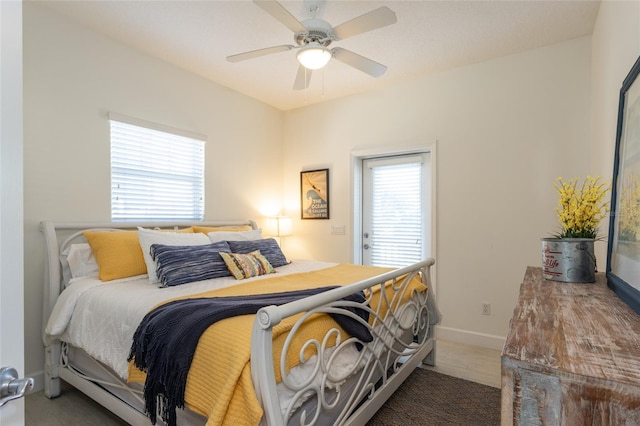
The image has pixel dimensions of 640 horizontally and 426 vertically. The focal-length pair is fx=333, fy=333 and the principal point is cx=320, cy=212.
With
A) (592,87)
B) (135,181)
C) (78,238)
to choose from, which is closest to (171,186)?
(135,181)

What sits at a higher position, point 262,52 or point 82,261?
point 262,52

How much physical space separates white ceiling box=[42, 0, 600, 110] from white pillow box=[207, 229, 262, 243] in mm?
1625

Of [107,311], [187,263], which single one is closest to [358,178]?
[187,263]

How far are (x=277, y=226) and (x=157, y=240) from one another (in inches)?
74.4

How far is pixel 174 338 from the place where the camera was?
1389mm

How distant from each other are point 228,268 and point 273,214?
75.8 inches

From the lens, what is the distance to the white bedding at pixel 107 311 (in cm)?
174

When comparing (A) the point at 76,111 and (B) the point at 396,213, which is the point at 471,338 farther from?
(A) the point at 76,111

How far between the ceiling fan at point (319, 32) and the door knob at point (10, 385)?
184cm

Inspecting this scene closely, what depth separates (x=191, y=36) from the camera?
8.96 feet

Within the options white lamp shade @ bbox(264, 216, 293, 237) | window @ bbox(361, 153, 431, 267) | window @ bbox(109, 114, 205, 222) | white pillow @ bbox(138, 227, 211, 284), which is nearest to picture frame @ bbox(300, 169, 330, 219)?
white lamp shade @ bbox(264, 216, 293, 237)

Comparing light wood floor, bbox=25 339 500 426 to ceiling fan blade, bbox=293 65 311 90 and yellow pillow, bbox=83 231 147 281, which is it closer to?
yellow pillow, bbox=83 231 147 281

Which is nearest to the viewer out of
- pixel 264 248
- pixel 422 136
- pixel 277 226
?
pixel 264 248

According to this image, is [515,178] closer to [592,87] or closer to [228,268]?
[592,87]
